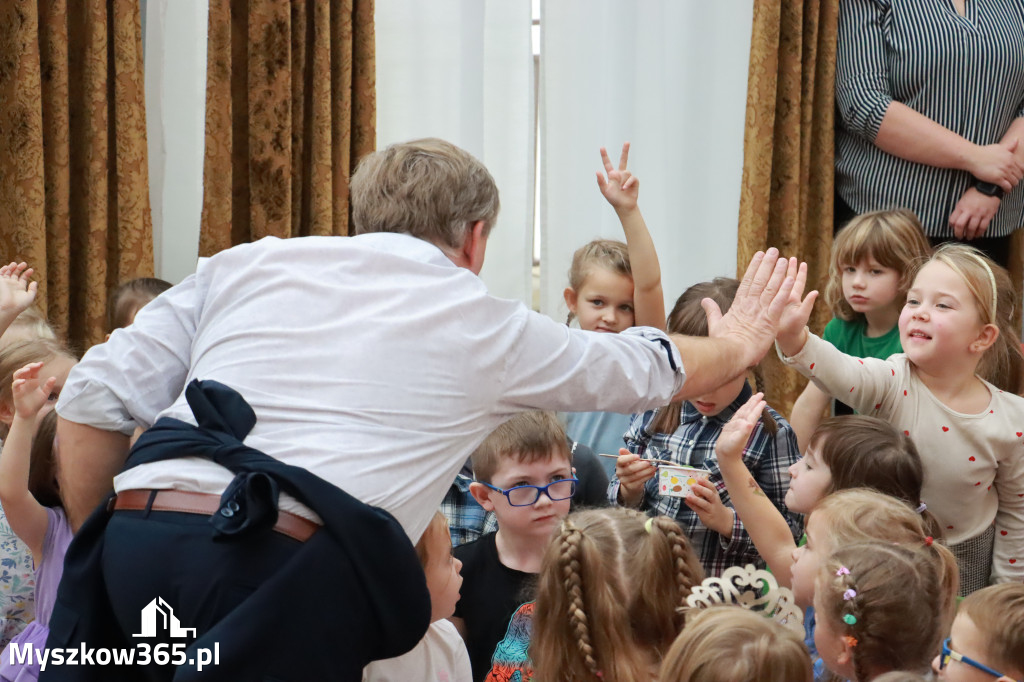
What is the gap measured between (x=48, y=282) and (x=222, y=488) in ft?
6.65

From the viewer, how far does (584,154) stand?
12.7ft

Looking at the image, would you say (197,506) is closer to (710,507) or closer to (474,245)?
(474,245)

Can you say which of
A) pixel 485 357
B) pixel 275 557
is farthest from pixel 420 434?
pixel 275 557

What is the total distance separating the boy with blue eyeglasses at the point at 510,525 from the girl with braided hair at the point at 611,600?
1.40ft

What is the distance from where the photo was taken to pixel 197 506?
1518 millimetres

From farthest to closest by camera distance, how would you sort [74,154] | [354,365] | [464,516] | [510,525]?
[74,154] < [464,516] < [510,525] < [354,365]

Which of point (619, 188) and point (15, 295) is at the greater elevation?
point (619, 188)

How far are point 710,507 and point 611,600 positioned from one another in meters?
0.63

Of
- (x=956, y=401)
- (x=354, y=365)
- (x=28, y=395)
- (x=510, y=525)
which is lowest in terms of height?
(x=510, y=525)

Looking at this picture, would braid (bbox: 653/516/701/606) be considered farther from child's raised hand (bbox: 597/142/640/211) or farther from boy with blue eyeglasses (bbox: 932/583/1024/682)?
child's raised hand (bbox: 597/142/640/211)

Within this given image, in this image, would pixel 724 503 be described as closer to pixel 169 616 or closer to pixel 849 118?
pixel 169 616

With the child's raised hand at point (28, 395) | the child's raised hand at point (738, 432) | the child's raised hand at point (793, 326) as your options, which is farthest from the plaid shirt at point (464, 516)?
the child's raised hand at point (28, 395)

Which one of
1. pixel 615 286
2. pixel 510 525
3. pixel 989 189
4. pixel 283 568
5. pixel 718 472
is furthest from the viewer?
pixel 989 189

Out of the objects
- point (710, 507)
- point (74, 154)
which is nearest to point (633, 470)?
point (710, 507)
